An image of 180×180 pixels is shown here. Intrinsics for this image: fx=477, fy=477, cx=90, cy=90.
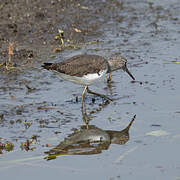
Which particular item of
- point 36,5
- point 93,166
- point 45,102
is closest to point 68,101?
point 45,102

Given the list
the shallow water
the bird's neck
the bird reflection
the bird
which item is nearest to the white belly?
the bird

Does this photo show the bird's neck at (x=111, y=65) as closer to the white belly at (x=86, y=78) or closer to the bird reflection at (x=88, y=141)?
the white belly at (x=86, y=78)

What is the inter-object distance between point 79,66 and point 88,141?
1528mm

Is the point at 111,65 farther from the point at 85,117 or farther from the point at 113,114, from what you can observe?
the point at 85,117

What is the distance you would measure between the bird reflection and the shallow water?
8 cm

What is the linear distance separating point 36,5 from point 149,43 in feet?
10.2

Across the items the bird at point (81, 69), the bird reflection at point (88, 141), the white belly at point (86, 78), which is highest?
the bird at point (81, 69)

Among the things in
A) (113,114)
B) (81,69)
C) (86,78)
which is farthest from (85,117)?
(81,69)

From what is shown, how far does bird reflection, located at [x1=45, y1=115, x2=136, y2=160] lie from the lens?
5730mm

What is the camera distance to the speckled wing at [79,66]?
7.12 metres

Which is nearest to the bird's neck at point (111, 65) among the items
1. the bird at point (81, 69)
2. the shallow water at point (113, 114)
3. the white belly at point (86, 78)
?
the shallow water at point (113, 114)

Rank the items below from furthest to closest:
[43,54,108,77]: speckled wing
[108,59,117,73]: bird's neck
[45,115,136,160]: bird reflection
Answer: [108,59,117,73]: bird's neck
[43,54,108,77]: speckled wing
[45,115,136,160]: bird reflection

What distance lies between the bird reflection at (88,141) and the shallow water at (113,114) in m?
0.08

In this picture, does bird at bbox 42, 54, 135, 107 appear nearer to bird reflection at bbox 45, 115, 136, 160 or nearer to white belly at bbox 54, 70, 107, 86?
white belly at bbox 54, 70, 107, 86
